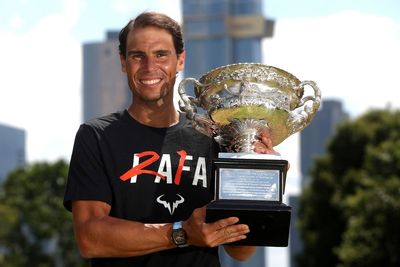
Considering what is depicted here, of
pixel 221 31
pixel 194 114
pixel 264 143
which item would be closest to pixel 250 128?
pixel 264 143

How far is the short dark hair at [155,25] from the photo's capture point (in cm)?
478

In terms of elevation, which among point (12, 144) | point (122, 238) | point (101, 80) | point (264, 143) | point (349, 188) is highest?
point (264, 143)

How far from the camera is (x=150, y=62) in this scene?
15.6ft

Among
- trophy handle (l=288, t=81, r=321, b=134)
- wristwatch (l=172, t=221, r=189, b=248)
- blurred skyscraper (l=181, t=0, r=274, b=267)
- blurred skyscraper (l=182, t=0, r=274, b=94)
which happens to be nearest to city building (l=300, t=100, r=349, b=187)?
blurred skyscraper (l=181, t=0, r=274, b=267)

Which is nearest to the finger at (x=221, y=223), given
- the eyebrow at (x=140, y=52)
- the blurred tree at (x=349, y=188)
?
the eyebrow at (x=140, y=52)

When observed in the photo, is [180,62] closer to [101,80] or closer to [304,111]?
[304,111]

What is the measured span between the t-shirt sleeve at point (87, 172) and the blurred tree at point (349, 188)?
25.7 metres

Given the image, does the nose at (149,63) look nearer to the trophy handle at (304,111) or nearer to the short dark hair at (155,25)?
the short dark hair at (155,25)

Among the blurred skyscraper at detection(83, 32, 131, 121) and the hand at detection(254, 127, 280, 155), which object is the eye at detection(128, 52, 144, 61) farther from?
the blurred skyscraper at detection(83, 32, 131, 121)

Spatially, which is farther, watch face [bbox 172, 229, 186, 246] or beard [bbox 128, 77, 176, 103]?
beard [bbox 128, 77, 176, 103]

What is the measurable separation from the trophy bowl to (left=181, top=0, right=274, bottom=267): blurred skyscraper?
146826mm

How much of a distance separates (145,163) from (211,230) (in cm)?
53

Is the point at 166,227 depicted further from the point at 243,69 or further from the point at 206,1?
the point at 206,1

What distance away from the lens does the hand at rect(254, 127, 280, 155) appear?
480 centimetres
